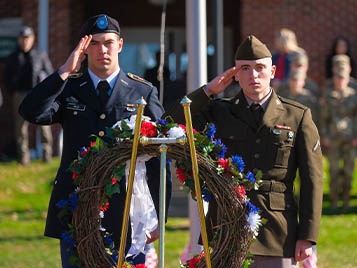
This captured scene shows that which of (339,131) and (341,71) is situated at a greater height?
(341,71)

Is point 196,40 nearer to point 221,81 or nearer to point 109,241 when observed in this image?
point 221,81

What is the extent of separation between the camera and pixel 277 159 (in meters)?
4.99

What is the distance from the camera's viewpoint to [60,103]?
5.14m

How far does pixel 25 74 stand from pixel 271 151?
929 centimetres

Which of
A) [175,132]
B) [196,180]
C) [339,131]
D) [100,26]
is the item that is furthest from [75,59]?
[339,131]

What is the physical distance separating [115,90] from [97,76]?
15 centimetres

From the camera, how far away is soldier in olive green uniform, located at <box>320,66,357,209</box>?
11.6 meters

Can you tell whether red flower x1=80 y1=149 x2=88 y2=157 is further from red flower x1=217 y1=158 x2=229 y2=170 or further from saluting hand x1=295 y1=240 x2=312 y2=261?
saluting hand x1=295 y1=240 x2=312 y2=261

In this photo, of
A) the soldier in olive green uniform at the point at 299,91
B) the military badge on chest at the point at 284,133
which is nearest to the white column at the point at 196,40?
the military badge on chest at the point at 284,133

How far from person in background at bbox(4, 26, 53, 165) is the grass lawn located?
1.69 feet

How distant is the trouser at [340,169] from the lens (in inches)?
465

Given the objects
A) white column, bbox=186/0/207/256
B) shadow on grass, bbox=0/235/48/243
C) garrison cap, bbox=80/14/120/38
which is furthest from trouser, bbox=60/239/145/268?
shadow on grass, bbox=0/235/48/243

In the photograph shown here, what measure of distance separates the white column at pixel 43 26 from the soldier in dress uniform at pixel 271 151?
1117 cm

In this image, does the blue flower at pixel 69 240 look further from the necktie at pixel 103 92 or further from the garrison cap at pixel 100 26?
the garrison cap at pixel 100 26
